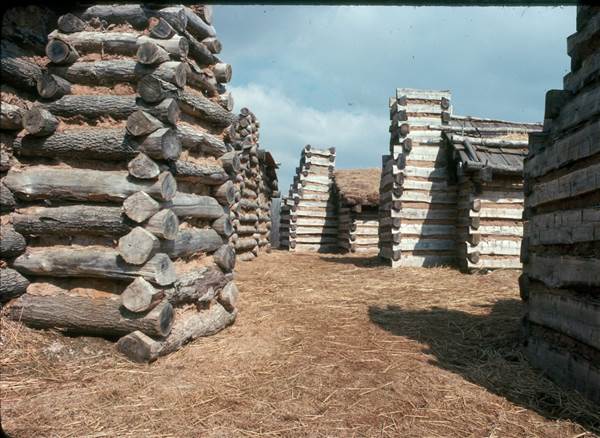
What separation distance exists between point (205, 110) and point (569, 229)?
429cm

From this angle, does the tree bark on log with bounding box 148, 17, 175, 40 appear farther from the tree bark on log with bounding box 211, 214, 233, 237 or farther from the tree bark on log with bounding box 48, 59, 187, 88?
the tree bark on log with bounding box 211, 214, 233, 237

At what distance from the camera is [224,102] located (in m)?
6.14

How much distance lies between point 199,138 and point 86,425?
11.2ft

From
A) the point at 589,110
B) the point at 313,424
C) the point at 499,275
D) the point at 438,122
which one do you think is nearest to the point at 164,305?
the point at 313,424

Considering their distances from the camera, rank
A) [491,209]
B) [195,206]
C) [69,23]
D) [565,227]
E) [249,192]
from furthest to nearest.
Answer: [249,192], [491,209], [195,206], [69,23], [565,227]

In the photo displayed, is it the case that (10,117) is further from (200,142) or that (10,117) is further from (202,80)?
(202,80)

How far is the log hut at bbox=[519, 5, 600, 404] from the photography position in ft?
11.5

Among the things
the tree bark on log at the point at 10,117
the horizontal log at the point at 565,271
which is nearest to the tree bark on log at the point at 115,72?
the tree bark on log at the point at 10,117

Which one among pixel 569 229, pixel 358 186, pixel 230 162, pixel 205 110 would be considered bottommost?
pixel 569 229

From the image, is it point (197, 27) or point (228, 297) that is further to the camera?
point (228, 297)

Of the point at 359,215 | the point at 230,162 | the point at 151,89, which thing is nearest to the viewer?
the point at 151,89

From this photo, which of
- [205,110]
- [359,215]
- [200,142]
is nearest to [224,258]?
[200,142]

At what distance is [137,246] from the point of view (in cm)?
433

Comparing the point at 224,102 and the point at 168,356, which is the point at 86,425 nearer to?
the point at 168,356
